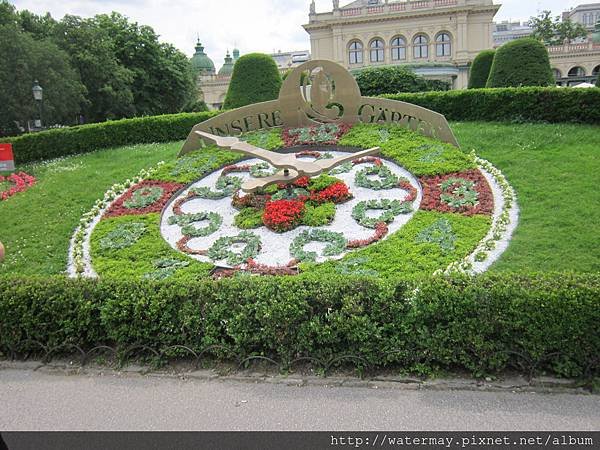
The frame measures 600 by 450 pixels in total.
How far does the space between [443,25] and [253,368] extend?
5634 cm

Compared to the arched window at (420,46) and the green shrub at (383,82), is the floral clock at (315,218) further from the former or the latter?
the arched window at (420,46)

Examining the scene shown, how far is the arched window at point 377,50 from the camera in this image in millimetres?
56344

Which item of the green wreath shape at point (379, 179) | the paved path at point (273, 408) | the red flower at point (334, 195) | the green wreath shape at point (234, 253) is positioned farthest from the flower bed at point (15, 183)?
the paved path at point (273, 408)

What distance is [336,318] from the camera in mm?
4672

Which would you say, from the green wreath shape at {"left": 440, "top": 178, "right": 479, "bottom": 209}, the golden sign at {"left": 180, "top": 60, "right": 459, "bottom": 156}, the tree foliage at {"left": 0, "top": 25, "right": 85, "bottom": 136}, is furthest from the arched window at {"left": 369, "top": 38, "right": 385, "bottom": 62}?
the green wreath shape at {"left": 440, "top": 178, "right": 479, "bottom": 209}

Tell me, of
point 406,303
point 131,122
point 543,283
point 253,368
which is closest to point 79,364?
point 253,368

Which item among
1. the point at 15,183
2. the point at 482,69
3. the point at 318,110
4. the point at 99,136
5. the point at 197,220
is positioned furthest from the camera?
the point at 482,69

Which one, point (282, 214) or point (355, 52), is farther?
point (355, 52)

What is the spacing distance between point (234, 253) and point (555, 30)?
60240mm

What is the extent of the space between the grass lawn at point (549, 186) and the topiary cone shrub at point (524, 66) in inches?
121

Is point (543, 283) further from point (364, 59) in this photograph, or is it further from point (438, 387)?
point (364, 59)

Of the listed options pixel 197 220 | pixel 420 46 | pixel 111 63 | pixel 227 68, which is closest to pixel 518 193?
pixel 197 220

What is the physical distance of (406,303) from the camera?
467 cm

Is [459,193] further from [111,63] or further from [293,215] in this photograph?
[111,63]
